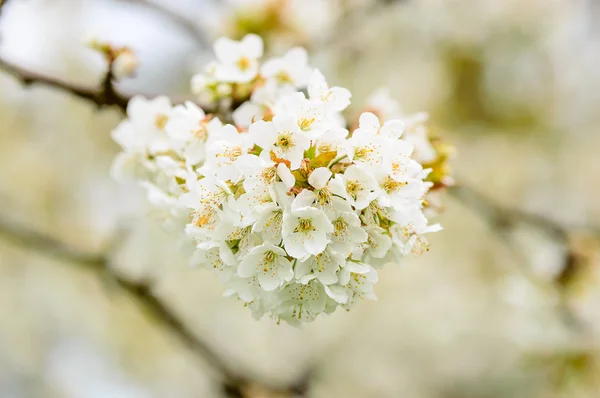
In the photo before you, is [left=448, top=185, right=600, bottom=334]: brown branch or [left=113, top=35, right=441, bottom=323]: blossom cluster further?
[left=448, top=185, right=600, bottom=334]: brown branch

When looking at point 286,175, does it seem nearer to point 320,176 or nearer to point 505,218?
point 320,176

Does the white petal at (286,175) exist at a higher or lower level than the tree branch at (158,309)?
lower

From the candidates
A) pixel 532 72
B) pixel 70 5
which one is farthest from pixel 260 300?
pixel 532 72

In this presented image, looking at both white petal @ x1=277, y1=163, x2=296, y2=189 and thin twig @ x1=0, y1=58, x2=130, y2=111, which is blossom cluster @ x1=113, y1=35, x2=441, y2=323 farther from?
thin twig @ x1=0, y1=58, x2=130, y2=111

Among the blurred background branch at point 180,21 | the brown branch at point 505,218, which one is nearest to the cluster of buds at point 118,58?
the blurred background branch at point 180,21

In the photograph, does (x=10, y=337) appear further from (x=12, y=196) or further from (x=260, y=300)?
(x=260, y=300)

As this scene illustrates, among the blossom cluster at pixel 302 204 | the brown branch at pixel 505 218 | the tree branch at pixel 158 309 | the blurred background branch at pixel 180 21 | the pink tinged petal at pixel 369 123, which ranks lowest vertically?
the blossom cluster at pixel 302 204

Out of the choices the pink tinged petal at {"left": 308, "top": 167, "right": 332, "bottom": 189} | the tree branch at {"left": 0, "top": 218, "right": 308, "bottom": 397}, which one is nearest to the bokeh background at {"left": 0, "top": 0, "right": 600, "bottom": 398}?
the tree branch at {"left": 0, "top": 218, "right": 308, "bottom": 397}

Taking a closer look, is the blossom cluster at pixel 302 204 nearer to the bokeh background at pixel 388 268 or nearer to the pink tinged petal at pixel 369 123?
the pink tinged petal at pixel 369 123
